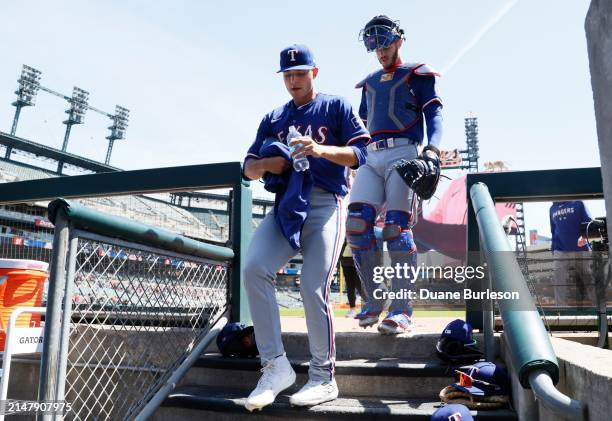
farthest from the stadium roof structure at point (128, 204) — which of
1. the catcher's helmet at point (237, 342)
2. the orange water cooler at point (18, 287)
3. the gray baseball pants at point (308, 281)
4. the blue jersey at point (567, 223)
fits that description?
the gray baseball pants at point (308, 281)

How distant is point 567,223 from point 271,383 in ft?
18.8

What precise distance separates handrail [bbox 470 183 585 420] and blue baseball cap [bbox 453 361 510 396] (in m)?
0.63

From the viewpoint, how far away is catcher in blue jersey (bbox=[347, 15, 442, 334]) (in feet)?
10.7

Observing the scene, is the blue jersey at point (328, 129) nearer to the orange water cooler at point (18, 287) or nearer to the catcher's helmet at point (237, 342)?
the catcher's helmet at point (237, 342)

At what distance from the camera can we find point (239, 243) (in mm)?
3742

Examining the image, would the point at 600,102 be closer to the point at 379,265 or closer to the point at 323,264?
the point at 323,264

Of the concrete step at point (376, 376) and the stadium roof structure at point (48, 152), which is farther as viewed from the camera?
the stadium roof structure at point (48, 152)

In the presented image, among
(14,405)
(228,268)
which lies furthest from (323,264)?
(14,405)

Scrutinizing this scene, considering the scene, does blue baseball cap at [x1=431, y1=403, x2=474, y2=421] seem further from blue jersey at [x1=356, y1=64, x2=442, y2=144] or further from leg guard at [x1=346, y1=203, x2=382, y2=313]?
blue jersey at [x1=356, y1=64, x2=442, y2=144]

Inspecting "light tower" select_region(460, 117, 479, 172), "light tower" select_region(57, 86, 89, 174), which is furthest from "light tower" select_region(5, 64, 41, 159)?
"light tower" select_region(460, 117, 479, 172)

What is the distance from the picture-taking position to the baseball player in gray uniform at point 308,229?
2516mm

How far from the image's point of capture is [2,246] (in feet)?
22.5

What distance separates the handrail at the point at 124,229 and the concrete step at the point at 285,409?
838mm

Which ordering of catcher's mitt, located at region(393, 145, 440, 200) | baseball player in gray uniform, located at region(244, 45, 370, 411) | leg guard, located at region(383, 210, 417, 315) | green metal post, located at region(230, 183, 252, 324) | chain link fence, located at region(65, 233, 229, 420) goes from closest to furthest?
chain link fence, located at region(65, 233, 229, 420) → baseball player in gray uniform, located at region(244, 45, 370, 411) → catcher's mitt, located at region(393, 145, 440, 200) → leg guard, located at region(383, 210, 417, 315) → green metal post, located at region(230, 183, 252, 324)
